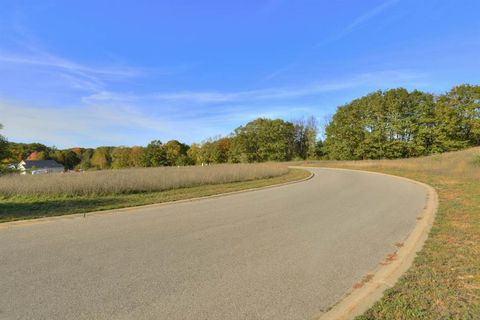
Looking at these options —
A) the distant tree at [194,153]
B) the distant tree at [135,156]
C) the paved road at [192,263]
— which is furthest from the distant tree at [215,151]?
the paved road at [192,263]

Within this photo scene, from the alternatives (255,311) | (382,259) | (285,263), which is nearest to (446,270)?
(382,259)

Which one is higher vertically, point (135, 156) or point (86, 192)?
point (135, 156)

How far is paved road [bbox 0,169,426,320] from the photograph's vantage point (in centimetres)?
323

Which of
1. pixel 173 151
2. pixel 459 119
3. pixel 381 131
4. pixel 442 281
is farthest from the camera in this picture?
pixel 173 151

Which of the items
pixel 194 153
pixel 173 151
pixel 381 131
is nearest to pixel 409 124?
pixel 381 131

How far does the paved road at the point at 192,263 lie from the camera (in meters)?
3.23

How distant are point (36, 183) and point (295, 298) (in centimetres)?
1327

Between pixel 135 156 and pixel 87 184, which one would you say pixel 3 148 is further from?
pixel 135 156

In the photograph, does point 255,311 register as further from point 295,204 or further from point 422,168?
point 422,168

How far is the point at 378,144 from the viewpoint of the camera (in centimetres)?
4906

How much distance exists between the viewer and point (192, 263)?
14.8ft

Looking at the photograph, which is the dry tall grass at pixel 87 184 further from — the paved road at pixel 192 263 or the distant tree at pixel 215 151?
the distant tree at pixel 215 151

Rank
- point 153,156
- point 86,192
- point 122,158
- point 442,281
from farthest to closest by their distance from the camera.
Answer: point 122,158 < point 153,156 < point 86,192 < point 442,281

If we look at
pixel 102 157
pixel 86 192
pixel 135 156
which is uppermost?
pixel 102 157
